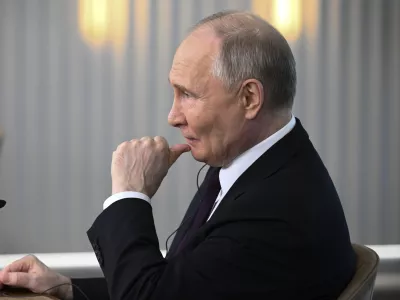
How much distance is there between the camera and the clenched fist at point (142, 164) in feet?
4.59

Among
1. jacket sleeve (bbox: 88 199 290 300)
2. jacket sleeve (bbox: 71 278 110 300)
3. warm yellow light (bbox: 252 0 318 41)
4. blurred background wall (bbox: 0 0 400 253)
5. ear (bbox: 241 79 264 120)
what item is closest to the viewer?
jacket sleeve (bbox: 88 199 290 300)

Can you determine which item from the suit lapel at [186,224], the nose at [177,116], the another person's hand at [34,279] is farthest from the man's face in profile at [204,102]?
the another person's hand at [34,279]

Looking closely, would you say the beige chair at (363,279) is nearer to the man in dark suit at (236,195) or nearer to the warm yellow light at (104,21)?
the man in dark suit at (236,195)

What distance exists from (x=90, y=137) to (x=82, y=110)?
4.1 inches

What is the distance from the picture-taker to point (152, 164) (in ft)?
4.75

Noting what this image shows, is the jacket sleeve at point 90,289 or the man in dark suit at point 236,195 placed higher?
the man in dark suit at point 236,195

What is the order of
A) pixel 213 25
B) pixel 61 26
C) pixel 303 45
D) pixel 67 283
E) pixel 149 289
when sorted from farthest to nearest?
1. pixel 303 45
2. pixel 61 26
3. pixel 67 283
4. pixel 213 25
5. pixel 149 289

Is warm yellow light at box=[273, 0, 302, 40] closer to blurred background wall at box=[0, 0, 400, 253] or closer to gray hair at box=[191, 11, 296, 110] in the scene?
blurred background wall at box=[0, 0, 400, 253]

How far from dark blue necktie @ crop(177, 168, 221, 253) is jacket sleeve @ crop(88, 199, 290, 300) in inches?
8.0

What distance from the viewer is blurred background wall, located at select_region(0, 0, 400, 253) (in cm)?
257

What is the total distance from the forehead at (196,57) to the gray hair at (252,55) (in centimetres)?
1

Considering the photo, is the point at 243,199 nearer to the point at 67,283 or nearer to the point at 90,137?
the point at 67,283

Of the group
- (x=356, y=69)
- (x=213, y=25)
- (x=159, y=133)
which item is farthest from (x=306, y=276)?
(x=356, y=69)

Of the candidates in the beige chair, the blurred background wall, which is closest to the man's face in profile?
the beige chair
